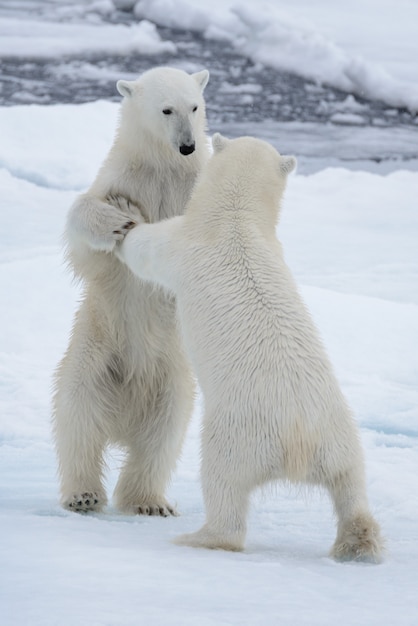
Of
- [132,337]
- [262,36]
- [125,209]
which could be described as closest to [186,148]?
[125,209]

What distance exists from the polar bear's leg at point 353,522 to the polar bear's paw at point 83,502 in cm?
97

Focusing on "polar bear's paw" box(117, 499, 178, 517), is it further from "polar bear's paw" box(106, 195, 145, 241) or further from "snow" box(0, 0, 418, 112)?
"snow" box(0, 0, 418, 112)

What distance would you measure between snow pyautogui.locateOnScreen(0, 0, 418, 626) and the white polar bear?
4.6 inches

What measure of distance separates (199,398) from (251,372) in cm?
266

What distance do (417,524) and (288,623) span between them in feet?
4.56

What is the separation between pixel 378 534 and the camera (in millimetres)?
2445

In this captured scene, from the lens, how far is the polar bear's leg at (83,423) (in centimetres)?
320

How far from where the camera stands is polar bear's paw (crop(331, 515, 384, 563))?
2.41 metres

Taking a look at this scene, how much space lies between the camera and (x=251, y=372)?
243 centimetres

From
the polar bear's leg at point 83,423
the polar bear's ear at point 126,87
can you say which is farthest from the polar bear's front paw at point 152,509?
the polar bear's ear at point 126,87

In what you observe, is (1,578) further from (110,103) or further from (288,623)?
(110,103)

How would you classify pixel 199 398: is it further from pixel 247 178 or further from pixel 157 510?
pixel 247 178

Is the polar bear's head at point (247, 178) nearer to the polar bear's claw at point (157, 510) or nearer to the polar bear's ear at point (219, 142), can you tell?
the polar bear's ear at point (219, 142)

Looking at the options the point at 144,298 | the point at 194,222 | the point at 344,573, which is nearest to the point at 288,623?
the point at 344,573
